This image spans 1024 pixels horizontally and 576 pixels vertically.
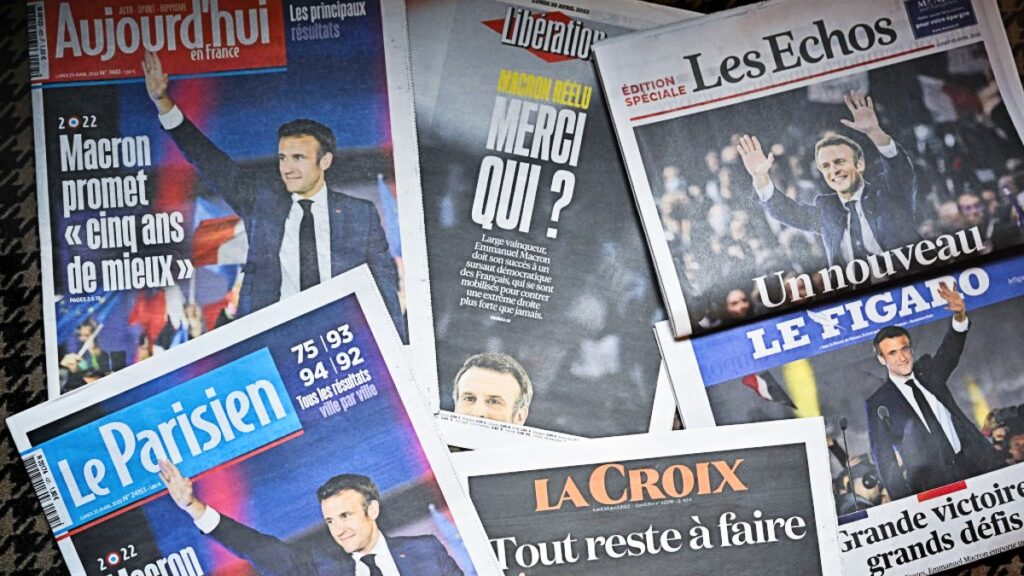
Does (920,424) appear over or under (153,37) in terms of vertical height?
under

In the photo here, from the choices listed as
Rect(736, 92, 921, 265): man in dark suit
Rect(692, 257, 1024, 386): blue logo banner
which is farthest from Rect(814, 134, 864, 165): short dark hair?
Rect(692, 257, 1024, 386): blue logo banner

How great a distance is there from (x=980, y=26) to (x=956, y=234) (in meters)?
0.16

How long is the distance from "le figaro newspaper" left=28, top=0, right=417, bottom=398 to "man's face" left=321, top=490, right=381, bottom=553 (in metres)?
0.13

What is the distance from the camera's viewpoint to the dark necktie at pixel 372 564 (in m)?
0.67

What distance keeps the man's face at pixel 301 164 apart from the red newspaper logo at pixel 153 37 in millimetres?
62

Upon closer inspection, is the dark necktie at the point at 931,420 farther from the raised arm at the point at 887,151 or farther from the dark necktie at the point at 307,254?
the dark necktie at the point at 307,254

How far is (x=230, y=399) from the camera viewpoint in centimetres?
68

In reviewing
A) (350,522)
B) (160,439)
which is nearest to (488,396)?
(350,522)

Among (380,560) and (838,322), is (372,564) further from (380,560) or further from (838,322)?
(838,322)

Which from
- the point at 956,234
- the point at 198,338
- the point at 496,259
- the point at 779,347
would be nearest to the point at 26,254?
the point at 198,338

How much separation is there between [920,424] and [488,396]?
0.31 m

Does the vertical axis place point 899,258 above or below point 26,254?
below

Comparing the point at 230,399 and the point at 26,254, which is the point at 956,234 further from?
the point at 26,254

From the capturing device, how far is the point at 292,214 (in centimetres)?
70
